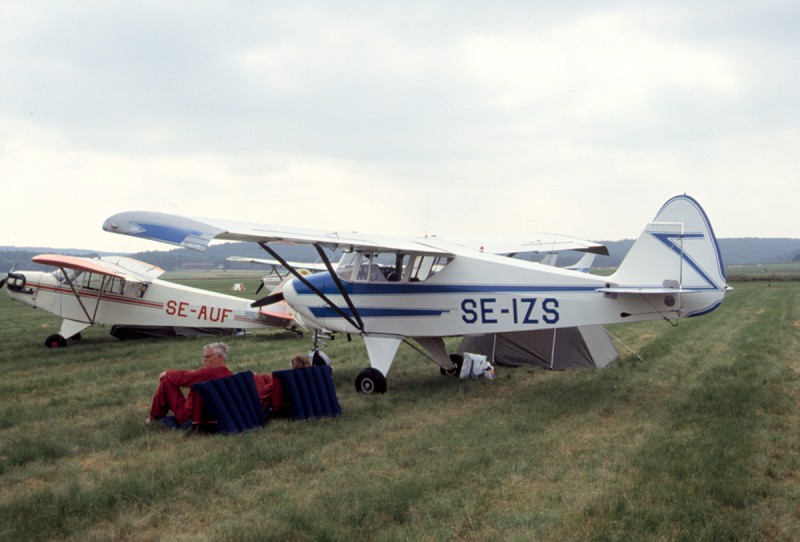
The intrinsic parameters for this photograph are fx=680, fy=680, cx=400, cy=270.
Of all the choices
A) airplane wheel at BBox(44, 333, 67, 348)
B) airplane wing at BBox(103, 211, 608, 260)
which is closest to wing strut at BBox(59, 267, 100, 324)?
airplane wheel at BBox(44, 333, 67, 348)

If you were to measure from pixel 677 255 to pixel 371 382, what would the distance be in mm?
4293

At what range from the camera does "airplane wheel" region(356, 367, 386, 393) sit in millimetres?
9078

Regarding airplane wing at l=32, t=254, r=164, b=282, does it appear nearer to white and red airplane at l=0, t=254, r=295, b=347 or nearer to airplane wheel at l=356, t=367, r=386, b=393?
white and red airplane at l=0, t=254, r=295, b=347

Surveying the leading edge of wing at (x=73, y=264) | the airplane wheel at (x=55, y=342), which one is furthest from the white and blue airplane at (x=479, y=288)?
the airplane wheel at (x=55, y=342)

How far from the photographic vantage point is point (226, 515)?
4.53 meters

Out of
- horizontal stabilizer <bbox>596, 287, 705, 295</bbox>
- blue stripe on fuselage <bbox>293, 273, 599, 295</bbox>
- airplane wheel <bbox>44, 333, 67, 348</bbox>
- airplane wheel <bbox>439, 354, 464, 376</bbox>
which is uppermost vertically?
horizontal stabilizer <bbox>596, 287, 705, 295</bbox>

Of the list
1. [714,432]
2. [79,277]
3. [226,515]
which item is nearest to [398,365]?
[714,432]

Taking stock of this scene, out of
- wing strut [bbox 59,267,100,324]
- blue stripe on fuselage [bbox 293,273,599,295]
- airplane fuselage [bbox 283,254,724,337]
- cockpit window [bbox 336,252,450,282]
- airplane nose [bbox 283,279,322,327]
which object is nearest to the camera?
airplane fuselage [bbox 283,254,724,337]

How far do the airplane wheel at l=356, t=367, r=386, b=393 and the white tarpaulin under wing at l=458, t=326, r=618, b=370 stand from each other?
3.07 metres

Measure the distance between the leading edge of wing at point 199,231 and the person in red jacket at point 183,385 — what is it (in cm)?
123

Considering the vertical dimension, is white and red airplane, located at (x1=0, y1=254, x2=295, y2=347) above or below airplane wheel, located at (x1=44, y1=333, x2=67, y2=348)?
above

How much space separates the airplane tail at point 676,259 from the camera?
8.50 m

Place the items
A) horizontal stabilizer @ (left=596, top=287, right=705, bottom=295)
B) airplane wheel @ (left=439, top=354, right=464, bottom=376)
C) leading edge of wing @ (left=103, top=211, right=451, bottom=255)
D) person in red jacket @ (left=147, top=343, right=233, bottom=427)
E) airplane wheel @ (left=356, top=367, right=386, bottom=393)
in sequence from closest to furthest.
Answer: leading edge of wing @ (left=103, top=211, right=451, bottom=255) < person in red jacket @ (left=147, top=343, right=233, bottom=427) < horizontal stabilizer @ (left=596, top=287, right=705, bottom=295) < airplane wheel @ (left=356, top=367, right=386, bottom=393) < airplane wheel @ (left=439, top=354, right=464, bottom=376)

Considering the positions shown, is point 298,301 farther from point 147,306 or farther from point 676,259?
point 147,306
